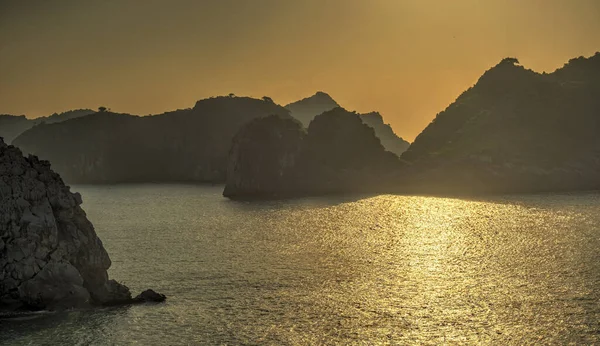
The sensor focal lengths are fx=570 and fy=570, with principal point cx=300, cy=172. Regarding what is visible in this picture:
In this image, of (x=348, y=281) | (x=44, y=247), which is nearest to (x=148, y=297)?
(x=44, y=247)

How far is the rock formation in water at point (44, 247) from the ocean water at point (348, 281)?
2059mm

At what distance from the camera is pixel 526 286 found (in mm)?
65375

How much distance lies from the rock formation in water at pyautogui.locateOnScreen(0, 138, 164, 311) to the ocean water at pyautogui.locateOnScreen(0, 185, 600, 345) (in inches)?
81.1

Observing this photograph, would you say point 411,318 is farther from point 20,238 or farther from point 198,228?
point 198,228

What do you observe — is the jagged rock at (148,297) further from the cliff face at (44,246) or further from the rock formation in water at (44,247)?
the cliff face at (44,246)

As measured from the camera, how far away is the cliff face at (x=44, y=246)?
169ft

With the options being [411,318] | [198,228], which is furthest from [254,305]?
[198,228]

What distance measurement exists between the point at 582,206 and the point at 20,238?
439 feet

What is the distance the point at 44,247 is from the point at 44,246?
108mm

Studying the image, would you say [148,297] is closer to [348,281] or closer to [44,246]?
[44,246]

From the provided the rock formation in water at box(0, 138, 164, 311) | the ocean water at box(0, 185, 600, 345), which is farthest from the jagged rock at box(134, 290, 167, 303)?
the ocean water at box(0, 185, 600, 345)

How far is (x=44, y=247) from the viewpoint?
52.5m

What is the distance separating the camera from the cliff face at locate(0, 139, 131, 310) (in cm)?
5138

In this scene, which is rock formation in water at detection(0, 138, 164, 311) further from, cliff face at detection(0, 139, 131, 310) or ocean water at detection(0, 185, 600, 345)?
ocean water at detection(0, 185, 600, 345)
